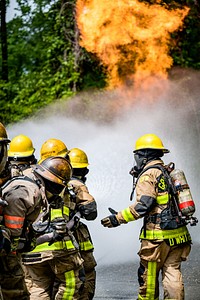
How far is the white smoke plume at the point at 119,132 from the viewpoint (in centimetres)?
1241

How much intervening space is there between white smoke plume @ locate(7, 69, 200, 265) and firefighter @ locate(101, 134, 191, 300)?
3.70 meters

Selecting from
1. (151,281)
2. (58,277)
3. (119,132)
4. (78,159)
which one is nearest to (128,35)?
(119,132)

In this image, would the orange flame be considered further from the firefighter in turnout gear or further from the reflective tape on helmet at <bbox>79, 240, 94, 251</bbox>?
the reflective tape on helmet at <bbox>79, 240, 94, 251</bbox>

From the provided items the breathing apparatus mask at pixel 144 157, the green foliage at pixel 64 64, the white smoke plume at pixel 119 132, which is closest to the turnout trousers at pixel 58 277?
the breathing apparatus mask at pixel 144 157

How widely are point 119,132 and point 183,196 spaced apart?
1025cm

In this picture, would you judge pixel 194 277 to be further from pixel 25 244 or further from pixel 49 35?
pixel 49 35

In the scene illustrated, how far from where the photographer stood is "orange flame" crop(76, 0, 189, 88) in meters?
20.0

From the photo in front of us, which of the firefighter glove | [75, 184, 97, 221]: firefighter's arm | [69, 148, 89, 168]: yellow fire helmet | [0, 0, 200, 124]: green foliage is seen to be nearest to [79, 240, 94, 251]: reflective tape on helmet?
[75, 184, 97, 221]: firefighter's arm

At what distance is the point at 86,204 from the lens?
7477 mm

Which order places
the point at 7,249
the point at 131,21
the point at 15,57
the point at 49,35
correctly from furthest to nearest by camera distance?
the point at 15,57 → the point at 49,35 → the point at 131,21 → the point at 7,249

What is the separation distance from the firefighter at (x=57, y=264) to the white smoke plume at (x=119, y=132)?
4.31 meters

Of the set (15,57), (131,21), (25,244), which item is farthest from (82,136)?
(15,57)

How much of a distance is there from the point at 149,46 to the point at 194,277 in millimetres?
12554

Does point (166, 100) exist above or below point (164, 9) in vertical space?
below
